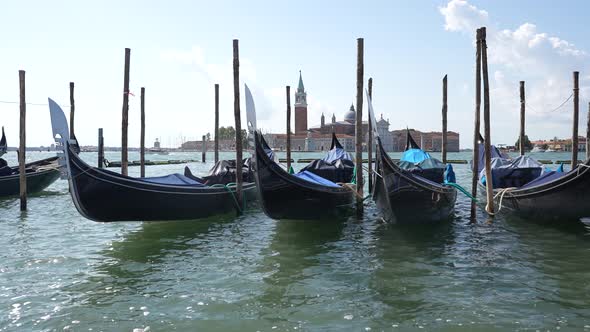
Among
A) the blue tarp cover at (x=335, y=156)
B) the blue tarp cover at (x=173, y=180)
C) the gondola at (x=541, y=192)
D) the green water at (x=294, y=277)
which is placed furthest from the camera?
the blue tarp cover at (x=335, y=156)

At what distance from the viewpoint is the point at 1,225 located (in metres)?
8.72

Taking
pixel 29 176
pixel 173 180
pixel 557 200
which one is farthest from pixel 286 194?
pixel 29 176

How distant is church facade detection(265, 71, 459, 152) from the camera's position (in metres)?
103

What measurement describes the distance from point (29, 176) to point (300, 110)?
9432 centimetres

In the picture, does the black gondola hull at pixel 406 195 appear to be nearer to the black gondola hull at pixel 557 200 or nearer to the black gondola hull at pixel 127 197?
the black gondola hull at pixel 557 200

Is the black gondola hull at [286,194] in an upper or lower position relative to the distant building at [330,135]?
lower

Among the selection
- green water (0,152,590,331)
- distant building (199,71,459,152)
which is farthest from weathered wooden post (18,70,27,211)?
distant building (199,71,459,152)

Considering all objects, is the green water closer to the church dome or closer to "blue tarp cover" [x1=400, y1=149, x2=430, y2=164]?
"blue tarp cover" [x1=400, y1=149, x2=430, y2=164]

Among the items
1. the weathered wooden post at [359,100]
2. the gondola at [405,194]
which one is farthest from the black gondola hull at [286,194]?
the gondola at [405,194]

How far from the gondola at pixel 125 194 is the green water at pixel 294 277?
1.35 ft

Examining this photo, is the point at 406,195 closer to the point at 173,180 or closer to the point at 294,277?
the point at 294,277

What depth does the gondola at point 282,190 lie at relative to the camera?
A: 24.0 ft

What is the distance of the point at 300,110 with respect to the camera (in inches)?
4218

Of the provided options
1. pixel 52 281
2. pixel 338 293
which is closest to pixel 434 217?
pixel 338 293
